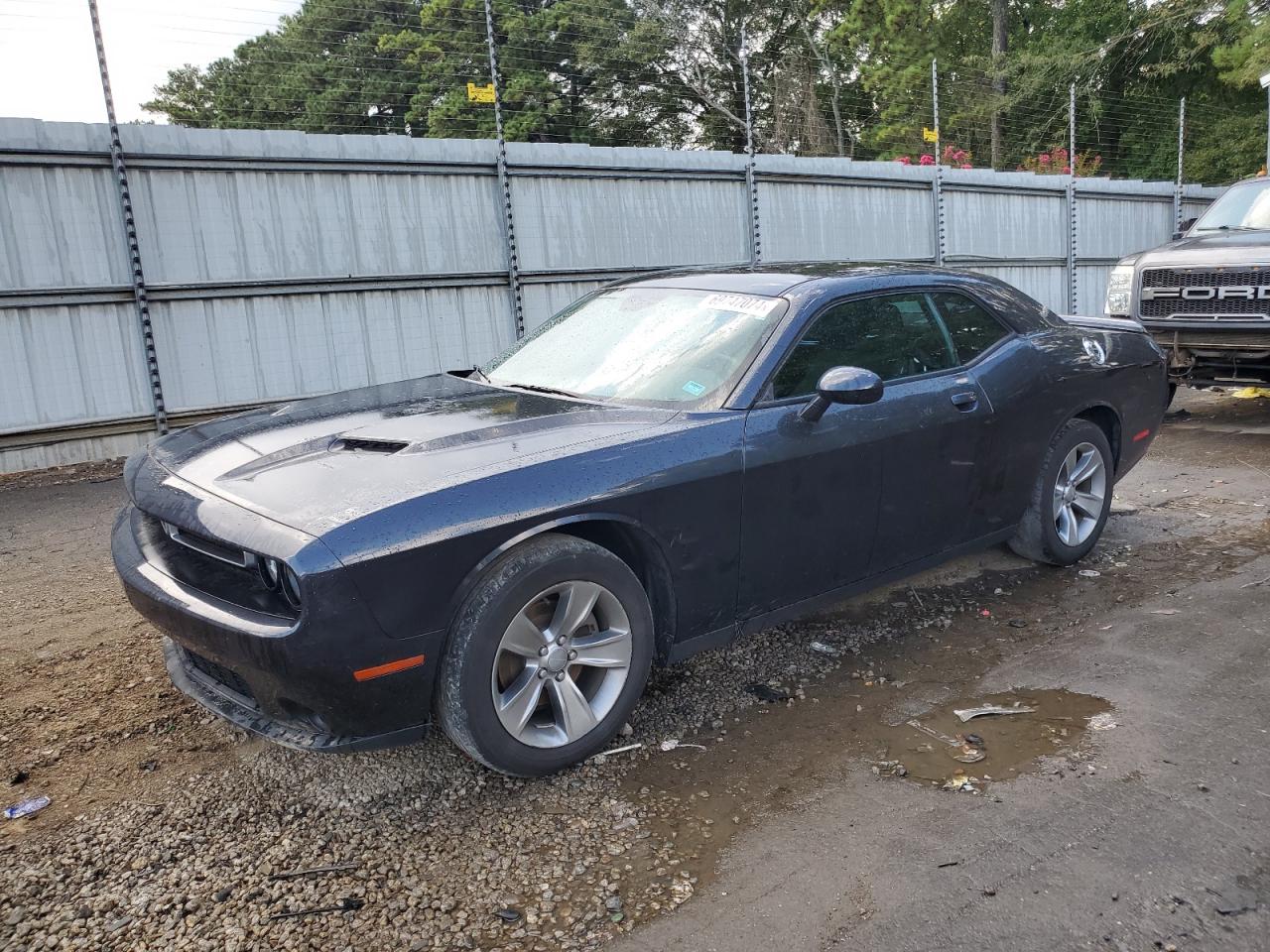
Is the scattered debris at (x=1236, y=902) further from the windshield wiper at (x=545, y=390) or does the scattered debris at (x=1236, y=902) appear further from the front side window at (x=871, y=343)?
the windshield wiper at (x=545, y=390)

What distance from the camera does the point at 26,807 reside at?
287 cm

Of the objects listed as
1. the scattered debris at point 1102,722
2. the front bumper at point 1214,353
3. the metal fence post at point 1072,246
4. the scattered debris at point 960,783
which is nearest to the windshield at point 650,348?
the scattered debris at point 960,783

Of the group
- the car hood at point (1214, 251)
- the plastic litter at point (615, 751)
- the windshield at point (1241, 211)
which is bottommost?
the plastic litter at point (615, 751)

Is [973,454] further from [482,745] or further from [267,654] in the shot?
[267,654]

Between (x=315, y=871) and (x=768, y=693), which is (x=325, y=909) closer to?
(x=315, y=871)

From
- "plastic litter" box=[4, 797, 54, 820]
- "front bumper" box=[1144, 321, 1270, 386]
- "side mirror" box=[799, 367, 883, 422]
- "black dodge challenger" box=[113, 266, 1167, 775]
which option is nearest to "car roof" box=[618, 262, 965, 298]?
"black dodge challenger" box=[113, 266, 1167, 775]

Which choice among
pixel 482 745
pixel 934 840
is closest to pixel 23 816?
pixel 482 745

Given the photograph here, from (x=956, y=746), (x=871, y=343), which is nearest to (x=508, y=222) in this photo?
(x=871, y=343)

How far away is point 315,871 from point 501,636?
78cm

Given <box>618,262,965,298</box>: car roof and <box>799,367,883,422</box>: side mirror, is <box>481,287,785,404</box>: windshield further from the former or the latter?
<box>799,367,883,422</box>: side mirror

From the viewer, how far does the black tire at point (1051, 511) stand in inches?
180

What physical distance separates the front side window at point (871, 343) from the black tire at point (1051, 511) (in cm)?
89

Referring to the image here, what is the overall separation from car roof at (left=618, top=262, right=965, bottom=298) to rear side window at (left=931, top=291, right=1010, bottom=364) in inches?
5.9

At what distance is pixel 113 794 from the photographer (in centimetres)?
293
